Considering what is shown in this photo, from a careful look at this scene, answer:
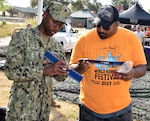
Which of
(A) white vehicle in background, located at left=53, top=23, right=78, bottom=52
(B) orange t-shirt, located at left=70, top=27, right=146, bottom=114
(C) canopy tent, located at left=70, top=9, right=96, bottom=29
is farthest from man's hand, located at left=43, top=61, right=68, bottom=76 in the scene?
(C) canopy tent, located at left=70, top=9, right=96, bottom=29

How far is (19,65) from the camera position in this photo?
2107 millimetres

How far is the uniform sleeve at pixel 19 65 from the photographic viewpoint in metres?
2.10

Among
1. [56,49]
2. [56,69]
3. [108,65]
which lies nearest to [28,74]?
[56,69]

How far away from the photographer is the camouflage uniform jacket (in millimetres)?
2109

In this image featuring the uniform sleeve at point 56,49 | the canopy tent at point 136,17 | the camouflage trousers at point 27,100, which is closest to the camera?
the camouflage trousers at point 27,100

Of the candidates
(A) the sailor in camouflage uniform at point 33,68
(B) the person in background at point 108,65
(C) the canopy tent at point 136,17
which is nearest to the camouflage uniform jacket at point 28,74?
(A) the sailor in camouflage uniform at point 33,68

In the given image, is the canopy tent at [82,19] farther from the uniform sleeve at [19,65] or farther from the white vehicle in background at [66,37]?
the uniform sleeve at [19,65]

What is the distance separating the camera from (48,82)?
7.58 feet

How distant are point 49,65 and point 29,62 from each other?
0.15m

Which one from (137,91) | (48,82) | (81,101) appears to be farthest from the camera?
(137,91)

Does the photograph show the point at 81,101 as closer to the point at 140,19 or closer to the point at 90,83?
the point at 90,83

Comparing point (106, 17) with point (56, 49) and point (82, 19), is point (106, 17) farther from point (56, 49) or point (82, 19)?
point (82, 19)

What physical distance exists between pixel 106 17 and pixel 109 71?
0.46m

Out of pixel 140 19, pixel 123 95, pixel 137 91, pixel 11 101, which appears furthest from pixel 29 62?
pixel 140 19
